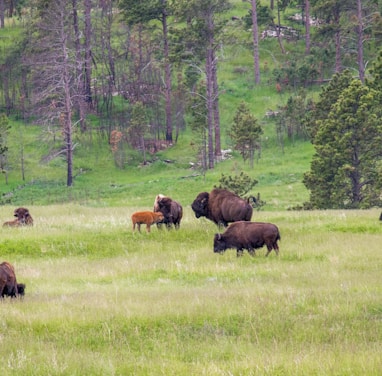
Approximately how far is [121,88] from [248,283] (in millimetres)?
54026

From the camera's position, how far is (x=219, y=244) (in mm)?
17578

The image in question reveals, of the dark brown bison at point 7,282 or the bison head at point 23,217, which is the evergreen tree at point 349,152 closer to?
the bison head at point 23,217

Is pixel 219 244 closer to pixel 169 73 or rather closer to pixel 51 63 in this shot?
pixel 169 73

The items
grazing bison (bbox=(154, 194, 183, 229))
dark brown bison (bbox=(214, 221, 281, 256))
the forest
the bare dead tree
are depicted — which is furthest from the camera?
the bare dead tree

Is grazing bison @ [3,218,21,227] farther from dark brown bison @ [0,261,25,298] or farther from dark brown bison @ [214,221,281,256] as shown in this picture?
dark brown bison @ [0,261,25,298]

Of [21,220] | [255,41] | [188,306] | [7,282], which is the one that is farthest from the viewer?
[255,41]

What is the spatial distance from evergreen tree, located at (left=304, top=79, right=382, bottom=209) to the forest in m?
2.67

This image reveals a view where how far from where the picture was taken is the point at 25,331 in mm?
10727

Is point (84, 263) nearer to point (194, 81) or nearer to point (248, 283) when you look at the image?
point (248, 283)

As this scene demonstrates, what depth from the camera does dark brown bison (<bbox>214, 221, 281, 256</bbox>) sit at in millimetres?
17000

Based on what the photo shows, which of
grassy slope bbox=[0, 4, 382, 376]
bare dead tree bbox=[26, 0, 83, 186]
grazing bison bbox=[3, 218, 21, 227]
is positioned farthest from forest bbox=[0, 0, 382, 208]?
grazing bison bbox=[3, 218, 21, 227]

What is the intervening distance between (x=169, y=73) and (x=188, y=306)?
1839 inches

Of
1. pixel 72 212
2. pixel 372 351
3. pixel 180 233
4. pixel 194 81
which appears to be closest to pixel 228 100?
pixel 194 81

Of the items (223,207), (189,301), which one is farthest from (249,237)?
(189,301)
